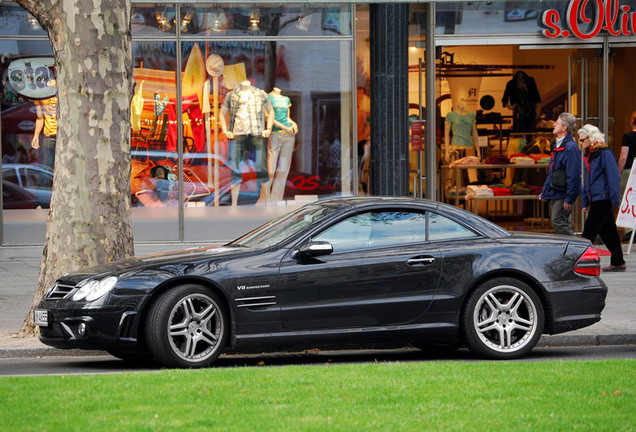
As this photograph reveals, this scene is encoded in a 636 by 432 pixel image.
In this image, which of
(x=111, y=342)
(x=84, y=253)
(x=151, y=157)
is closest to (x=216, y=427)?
(x=111, y=342)

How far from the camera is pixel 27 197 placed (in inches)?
712

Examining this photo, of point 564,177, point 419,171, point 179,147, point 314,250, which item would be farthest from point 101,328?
point 419,171

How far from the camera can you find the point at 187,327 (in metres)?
8.91

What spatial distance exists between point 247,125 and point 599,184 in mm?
6164

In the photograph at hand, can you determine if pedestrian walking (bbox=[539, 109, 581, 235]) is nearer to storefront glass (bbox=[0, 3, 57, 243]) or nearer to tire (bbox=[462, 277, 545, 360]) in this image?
tire (bbox=[462, 277, 545, 360])

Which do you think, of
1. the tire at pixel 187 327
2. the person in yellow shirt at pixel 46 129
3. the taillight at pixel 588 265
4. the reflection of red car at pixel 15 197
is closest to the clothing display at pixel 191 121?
the person in yellow shirt at pixel 46 129

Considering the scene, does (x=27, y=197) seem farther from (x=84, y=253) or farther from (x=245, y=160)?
(x=84, y=253)

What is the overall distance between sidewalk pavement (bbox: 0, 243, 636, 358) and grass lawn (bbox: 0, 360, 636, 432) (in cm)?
213

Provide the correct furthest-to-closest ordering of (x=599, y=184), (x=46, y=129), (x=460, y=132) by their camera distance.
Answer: (x=460, y=132) → (x=46, y=129) → (x=599, y=184)

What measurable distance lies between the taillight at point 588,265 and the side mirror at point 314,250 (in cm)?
217

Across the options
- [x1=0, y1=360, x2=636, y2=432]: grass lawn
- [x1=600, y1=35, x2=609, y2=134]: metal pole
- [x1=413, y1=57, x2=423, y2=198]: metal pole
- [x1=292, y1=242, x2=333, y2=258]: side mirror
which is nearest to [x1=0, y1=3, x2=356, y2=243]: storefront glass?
[x1=413, y1=57, x2=423, y2=198]: metal pole

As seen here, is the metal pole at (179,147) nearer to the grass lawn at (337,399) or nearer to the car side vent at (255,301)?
the car side vent at (255,301)

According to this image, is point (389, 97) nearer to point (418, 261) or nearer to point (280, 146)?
point (280, 146)

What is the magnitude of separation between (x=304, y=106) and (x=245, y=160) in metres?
1.30
